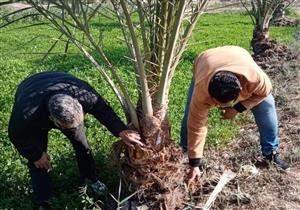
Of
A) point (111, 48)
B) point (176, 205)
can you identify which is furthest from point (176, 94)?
point (111, 48)

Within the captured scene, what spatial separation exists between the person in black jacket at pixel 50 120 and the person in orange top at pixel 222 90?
1.51 feet

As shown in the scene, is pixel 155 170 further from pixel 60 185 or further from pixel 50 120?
pixel 60 185

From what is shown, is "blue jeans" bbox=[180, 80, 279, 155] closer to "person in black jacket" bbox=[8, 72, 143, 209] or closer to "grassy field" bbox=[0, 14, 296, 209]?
"grassy field" bbox=[0, 14, 296, 209]

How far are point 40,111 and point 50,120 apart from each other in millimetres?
129

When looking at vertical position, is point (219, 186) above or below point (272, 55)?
above

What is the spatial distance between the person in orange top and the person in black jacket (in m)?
0.46

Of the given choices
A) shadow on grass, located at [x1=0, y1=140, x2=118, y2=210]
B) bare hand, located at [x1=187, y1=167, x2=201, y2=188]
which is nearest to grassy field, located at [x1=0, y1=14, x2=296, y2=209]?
shadow on grass, located at [x1=0, y1=140, x2=118, y2=210]

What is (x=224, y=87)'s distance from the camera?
3484 mm

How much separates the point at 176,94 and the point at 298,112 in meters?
1.76

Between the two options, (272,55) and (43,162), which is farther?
(272,55)

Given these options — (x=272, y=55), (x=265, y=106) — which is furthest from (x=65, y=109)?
(x=272, y=55)

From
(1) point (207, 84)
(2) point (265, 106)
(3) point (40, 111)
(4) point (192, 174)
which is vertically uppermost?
(1) point (207, 84)

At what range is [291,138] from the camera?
219 inches

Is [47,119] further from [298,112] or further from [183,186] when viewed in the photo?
[298,112]
